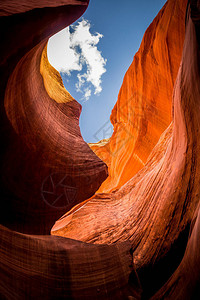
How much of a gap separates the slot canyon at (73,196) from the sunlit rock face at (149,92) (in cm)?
475

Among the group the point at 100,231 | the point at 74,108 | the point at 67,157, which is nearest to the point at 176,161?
the point at 100,231

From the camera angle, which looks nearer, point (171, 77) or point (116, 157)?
point (171, 77)

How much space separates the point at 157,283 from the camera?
2.05m

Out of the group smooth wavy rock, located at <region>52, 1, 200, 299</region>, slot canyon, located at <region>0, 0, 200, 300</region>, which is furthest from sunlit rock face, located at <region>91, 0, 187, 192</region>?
smooth wavy rock, located at <region>52, 1, 200, 299</region>

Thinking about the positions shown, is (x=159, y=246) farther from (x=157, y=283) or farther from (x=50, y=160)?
(x=50, y=160)

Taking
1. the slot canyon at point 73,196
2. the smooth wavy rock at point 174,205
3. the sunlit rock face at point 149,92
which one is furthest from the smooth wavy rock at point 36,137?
the sunlit rock face at point 149,92

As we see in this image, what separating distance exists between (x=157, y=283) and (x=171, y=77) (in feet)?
26.4

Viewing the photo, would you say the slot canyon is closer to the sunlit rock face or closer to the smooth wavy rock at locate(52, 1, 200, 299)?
the smooth wavy rock at locate(52, 1, 200, 299)

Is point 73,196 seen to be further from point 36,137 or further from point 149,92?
point 149,92

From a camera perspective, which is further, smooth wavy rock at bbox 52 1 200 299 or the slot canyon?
smooth wavy rock at bbox 52 1 200 299

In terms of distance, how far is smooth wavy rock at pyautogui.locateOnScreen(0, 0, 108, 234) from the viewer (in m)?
2.40

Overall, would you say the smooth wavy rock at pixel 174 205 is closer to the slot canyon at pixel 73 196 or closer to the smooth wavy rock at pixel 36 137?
the slot canyon at pixel 73 196

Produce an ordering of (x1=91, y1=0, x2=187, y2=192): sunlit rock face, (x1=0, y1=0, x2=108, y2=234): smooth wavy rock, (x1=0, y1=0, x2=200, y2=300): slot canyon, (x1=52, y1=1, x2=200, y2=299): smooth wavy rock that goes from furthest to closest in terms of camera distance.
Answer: (x1=91, y1=0, x2=187, y2=192): sunlit rock face
(x1=0, y1=0, x2=108, y2=234): smooth wavy rock
(x1=52, y1=1, x2=200, y2=299): smooth wavy rock
(x1=0, y1=0, x2=200, y2=300): slot canyon

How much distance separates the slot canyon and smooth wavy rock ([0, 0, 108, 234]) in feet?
0.07
